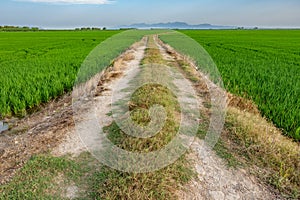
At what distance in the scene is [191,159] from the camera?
432 cm

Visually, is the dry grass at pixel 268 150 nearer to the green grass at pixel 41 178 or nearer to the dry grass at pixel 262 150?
the dry grass at pixel 262 150

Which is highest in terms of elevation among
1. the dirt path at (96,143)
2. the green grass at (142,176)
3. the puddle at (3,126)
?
the green grass at (142,176)

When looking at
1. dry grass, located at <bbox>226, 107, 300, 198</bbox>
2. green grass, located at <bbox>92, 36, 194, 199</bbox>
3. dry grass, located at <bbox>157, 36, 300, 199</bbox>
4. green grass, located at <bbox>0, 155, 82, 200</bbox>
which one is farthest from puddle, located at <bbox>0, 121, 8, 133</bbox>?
dry grass, located at <bbox>226, 107, 300, 198</bbox>

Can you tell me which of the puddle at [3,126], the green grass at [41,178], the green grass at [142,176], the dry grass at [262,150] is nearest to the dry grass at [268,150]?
the dry grass at [262,150]

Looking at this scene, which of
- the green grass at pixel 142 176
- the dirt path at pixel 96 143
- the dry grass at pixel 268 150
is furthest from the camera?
the dry grass at pixel 268 150

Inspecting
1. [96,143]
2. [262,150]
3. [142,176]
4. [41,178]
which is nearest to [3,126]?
[96,143]

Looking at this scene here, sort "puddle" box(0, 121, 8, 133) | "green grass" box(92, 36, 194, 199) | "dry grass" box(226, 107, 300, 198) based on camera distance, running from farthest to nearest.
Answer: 1. "puddle" box(0, 121, 8, 133)
2. "dry grass" box(226, 107, 300, 198)
3. "green grass" box(92, 36, 194, 199)

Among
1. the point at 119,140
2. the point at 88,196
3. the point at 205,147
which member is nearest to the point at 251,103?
the point at 205,147

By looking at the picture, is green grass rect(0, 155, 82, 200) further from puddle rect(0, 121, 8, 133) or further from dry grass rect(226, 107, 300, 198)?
dry grass rect(226, 107, 300, 198)

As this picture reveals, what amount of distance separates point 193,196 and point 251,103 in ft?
13.2

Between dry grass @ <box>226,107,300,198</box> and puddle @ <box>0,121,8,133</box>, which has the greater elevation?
dry grass @ <box>226,107,300,198</box>

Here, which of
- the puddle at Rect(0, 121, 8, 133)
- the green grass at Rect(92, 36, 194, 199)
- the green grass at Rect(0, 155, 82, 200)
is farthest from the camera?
the puddle at Rect(0, 121, 8, 133)

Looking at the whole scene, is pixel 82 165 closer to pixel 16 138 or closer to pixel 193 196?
pixel 193 196

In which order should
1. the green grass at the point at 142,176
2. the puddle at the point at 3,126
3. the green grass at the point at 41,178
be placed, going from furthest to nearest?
the puddle at the point at 3,126, the green grass at the point at 41,178, the green grass at the point at 142,176
